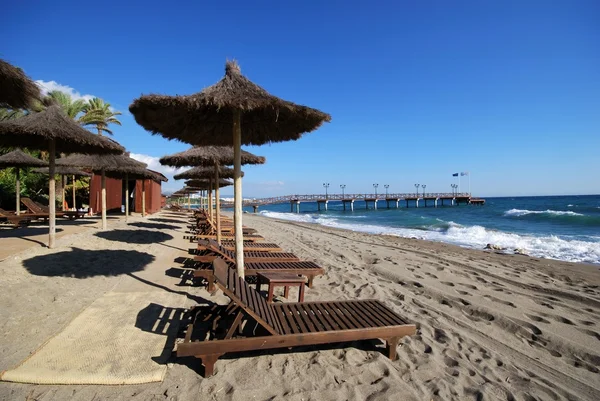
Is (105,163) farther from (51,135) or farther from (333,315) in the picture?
(333,315)

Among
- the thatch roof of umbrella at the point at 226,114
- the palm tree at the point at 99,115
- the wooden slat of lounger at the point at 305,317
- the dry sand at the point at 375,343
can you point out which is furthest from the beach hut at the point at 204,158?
the palm tree at the point at 99,115

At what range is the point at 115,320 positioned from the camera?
3.50 m

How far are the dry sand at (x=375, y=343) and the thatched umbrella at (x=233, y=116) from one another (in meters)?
1.64

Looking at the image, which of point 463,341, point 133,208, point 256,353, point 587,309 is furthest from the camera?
point 133,208

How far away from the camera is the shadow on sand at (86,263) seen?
517cm

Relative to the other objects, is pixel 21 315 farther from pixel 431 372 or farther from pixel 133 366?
pixel 431 372

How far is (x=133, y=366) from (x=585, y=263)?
1160cm

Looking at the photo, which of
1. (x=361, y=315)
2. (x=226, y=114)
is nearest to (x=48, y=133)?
(x=226, y=114)

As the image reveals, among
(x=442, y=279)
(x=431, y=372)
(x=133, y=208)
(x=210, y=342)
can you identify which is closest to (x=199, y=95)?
(x=210, y=342)

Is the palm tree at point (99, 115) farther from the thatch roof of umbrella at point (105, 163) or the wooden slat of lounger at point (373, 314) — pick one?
the wooden slat of lounger at point (373, 314)

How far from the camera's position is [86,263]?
19.0ft

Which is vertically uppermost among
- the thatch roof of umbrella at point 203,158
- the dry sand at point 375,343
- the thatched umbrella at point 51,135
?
the thatched umbrella at point 51,135

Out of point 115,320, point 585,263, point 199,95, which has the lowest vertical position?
point 585,263

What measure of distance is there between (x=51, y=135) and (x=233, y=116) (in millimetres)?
4417
